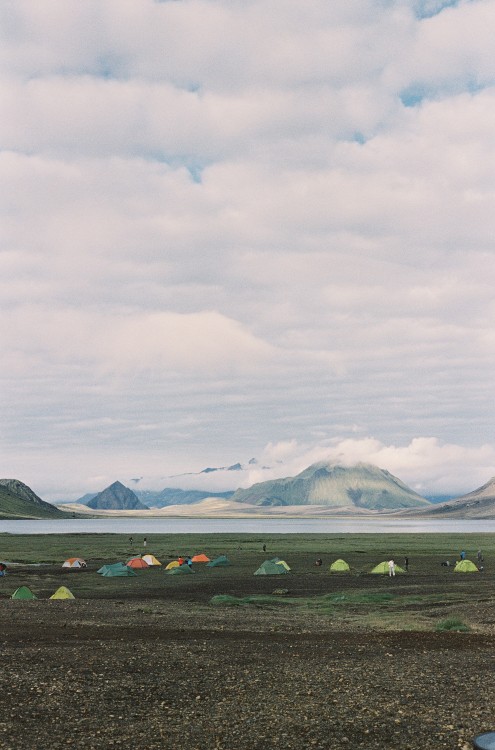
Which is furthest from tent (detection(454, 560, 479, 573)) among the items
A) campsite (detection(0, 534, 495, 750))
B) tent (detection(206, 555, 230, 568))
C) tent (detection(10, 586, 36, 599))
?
tent (detection(10, 586, 36, 599))

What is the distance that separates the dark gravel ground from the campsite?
0.05 metres

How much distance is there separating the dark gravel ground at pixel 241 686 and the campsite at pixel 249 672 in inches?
1.8

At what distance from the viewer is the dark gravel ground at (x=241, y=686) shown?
14992 mm

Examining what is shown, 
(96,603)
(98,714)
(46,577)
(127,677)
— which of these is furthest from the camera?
(46,577)

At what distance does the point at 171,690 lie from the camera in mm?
18969

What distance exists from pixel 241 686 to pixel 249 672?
188cm

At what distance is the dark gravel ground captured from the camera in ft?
49.2

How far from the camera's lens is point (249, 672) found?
2128cm

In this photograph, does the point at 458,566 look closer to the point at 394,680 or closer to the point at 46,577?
the point at 46,577

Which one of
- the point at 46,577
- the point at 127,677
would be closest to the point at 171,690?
the point at 127,677

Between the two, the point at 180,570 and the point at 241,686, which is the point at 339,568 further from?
the point at 241,686

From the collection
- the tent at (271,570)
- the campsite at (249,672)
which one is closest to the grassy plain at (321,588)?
the campsite at (249,672)

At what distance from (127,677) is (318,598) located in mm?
28036

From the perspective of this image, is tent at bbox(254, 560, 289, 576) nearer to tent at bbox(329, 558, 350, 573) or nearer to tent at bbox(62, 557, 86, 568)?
tent at bbox(329, 558, 350, 573)
